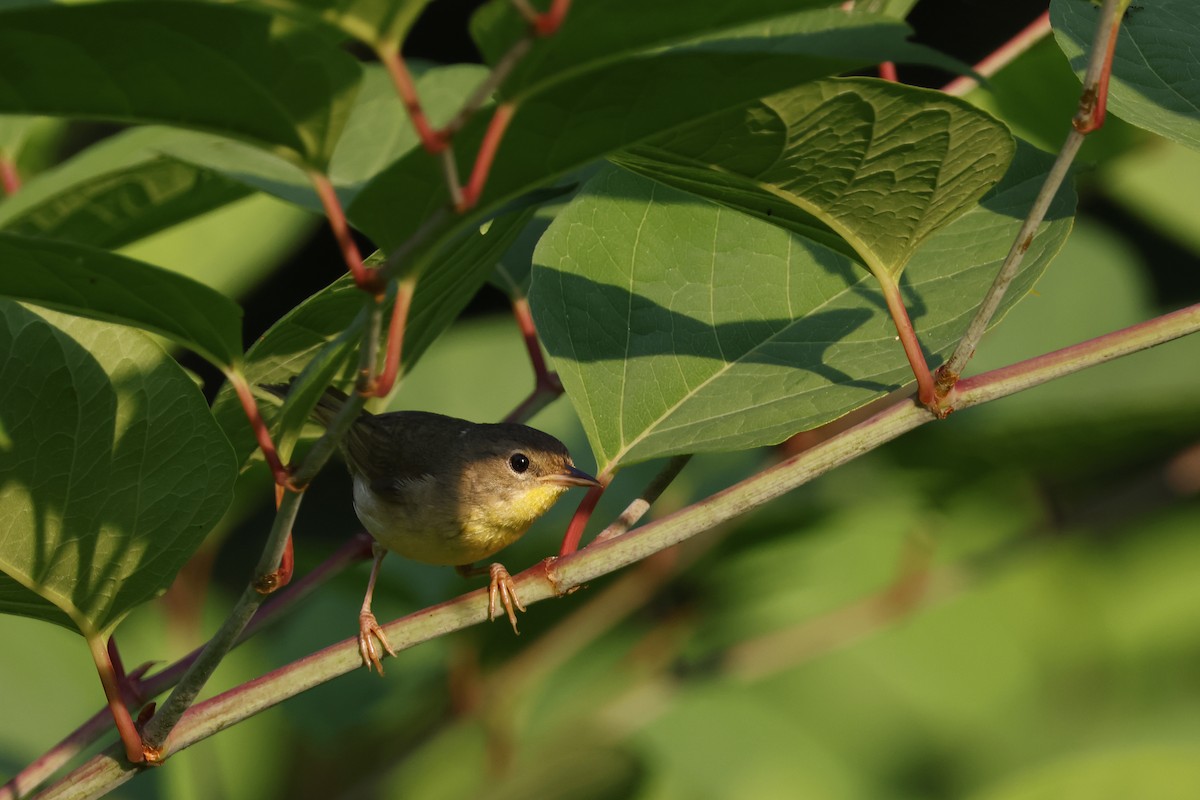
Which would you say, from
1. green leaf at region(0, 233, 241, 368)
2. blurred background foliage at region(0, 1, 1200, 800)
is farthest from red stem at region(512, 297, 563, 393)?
green leaf at region(0, 233, 241, 368)

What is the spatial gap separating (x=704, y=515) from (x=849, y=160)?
44 centimetres

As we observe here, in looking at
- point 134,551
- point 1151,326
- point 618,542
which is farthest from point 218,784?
point 1151,326

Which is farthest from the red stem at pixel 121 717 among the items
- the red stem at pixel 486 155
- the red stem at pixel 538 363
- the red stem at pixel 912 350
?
the red stem at pixel 912 350

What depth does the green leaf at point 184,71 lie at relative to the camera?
39.5 inches

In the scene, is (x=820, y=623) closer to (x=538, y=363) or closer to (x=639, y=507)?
(x=538, y=363)

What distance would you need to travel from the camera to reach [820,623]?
2682 millimetres

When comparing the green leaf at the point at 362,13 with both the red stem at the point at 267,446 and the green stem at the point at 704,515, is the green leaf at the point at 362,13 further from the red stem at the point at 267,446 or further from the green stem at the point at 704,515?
the green stem at the point at 704,515

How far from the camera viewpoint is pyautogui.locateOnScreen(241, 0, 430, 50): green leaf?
996 millimetres

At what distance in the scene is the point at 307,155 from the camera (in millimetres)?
1128

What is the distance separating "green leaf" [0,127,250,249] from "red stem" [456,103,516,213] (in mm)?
714

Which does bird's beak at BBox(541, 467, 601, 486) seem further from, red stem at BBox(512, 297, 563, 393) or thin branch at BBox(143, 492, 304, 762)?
thin branch at BBox(143, 492, 304, 762)

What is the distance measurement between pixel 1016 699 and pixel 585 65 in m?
2.30

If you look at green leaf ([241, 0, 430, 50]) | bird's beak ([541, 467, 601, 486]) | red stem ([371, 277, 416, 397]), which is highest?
green leaf ([241, 0, 430, 50])

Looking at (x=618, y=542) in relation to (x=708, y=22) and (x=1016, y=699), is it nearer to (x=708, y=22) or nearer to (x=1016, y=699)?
(x=708, y=22)
